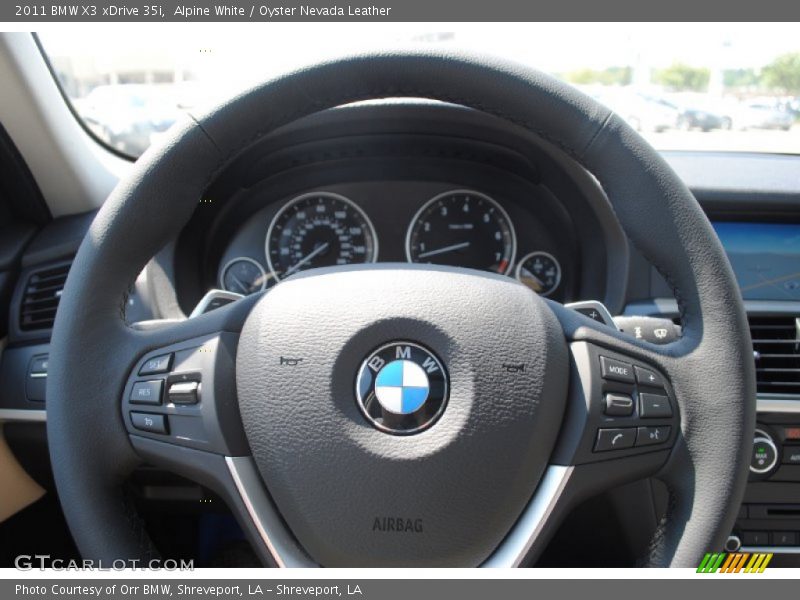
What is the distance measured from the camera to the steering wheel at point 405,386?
1.12 metres

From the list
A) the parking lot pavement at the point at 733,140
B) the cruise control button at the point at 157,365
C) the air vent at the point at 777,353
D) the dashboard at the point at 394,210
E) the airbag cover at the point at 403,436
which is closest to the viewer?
the airbag cover at the point at 403,436

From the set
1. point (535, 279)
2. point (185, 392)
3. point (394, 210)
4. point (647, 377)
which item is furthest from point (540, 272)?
point (185, 392)

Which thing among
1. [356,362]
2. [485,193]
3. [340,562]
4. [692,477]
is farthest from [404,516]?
[485,193]

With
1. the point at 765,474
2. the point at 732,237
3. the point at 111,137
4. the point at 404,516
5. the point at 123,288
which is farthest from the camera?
the point at 111,137

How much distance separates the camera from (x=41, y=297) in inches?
81.5

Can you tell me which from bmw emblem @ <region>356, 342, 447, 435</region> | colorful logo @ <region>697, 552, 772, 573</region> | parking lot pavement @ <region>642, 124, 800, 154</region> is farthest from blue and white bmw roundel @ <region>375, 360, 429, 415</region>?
parking lot pavement @ <region>642, 124, 800, 154</region>

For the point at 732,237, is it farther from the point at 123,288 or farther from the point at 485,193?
the point at 123,288

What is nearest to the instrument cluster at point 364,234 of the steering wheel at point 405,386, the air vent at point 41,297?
the air vent at point 41,297

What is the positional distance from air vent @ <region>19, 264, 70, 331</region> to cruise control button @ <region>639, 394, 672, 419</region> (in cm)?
151

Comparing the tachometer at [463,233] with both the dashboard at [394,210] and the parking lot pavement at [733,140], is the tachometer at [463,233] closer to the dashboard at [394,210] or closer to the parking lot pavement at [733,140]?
the dashboard at [394,210]

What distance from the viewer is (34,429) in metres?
1.90

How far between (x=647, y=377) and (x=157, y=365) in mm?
741

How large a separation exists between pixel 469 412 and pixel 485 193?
1.14 meters

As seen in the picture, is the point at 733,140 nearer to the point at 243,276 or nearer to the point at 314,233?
the point at 314,233
